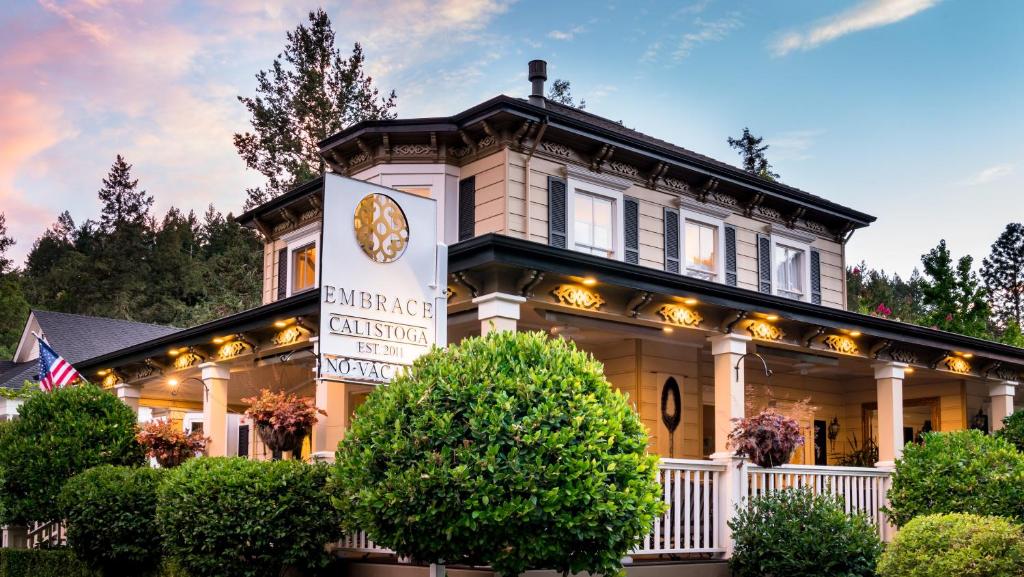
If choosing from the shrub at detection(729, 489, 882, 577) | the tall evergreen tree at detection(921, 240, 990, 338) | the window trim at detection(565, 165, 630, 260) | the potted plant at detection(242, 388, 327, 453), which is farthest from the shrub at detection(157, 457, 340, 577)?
the tall evergreen tree at detection(921, 240, 990, 338)

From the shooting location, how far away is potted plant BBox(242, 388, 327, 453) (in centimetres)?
1273

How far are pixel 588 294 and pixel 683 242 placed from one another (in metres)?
5.47

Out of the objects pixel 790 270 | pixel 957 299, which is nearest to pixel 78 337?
pixel 790 270

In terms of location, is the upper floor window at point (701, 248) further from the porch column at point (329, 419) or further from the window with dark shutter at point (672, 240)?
the porch column at point (329, 419)

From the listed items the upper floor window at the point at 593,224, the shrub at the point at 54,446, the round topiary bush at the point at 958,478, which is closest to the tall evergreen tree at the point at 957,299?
the upper floor window at the point at 593,224

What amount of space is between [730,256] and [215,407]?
9.12 m

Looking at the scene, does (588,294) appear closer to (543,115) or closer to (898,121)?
(543,115)

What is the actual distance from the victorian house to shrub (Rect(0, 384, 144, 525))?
1450 millimetres

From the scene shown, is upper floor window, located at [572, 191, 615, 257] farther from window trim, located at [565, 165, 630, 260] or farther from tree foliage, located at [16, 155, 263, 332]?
tree foliage, located at [16, 155, 263, 332]

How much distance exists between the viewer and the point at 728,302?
12820 mm

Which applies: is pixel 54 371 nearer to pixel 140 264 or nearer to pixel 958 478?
pixel 958 478

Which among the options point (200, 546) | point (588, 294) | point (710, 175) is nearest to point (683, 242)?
point (710, 175)

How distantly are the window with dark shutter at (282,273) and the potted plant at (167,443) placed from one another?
12.9ft

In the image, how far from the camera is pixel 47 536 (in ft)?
52.3
